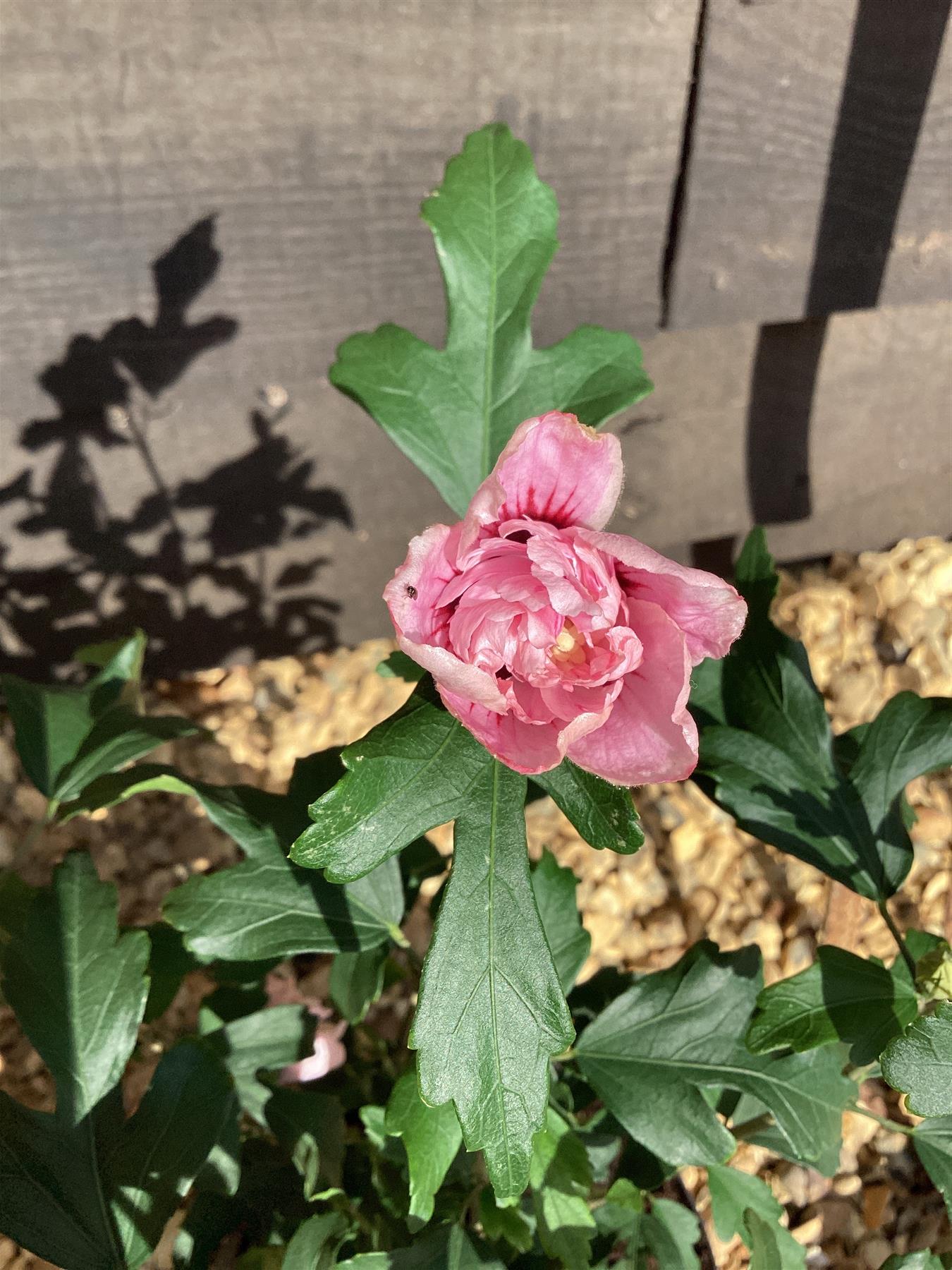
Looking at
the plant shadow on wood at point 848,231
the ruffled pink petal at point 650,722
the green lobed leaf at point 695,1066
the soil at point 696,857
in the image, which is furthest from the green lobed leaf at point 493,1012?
the plant shadow on wood at point 848,231

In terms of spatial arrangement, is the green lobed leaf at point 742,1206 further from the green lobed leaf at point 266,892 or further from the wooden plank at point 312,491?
the wooden plank at point 312,491

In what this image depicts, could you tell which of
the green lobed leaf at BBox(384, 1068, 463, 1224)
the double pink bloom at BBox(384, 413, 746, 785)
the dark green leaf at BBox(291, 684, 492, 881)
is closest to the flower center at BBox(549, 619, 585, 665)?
the double pink bloom at BBox(384, 413, 746, 785)

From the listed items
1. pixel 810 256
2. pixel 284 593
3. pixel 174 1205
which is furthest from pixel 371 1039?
pixel 810 256

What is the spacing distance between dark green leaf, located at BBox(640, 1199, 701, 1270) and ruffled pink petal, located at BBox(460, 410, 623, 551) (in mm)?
738

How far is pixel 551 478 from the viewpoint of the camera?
2.42 feet

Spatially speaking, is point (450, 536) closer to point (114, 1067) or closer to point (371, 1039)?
point (114, 1067)

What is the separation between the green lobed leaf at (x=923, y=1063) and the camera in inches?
30.1

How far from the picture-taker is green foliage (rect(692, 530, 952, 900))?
990mm

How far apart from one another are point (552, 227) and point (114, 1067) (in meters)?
0.87

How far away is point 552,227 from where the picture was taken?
976 mm

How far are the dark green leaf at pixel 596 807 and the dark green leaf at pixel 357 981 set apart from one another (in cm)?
35

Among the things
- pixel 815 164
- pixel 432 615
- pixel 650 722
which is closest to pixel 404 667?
pixel 432 615

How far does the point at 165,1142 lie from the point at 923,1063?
0.66 metres

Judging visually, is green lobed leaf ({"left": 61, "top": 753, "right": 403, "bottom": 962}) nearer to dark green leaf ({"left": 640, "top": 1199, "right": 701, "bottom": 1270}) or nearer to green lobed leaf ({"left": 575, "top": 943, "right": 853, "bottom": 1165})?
green lobed leaf ({"left": 575, "top": 943, "right": 853, "bottom": 1165})
